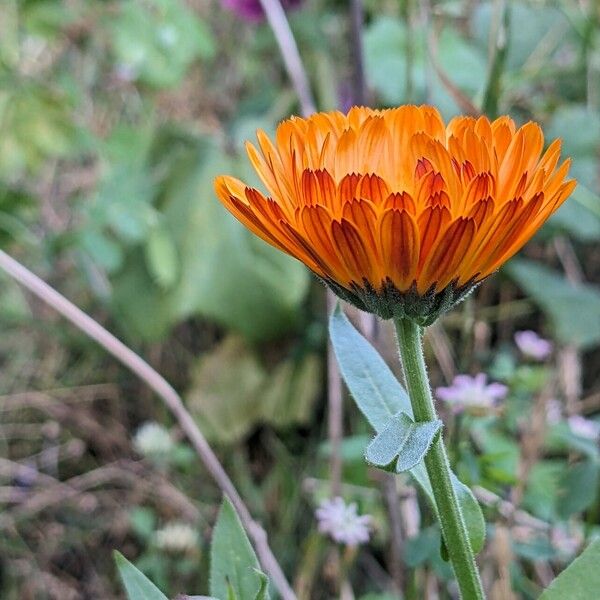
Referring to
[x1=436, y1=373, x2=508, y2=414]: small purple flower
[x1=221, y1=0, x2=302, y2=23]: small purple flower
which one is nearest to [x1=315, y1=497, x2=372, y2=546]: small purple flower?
[x1=436, y1=373, x2=508, y2=414]: small purple flower


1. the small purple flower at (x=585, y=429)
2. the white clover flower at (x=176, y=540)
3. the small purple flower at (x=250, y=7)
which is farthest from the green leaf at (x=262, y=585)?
the small purple flower at (x=250, y=7)

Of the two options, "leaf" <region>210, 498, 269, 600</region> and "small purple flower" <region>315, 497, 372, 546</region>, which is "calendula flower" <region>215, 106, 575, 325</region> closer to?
"leaf" <region>210, 498, 269, 600</region>

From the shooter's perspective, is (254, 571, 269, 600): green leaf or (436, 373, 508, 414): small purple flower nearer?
(254, 571, 269, 600): green leaf

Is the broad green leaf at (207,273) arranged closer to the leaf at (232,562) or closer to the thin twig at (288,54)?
the thin twig at (288,54)

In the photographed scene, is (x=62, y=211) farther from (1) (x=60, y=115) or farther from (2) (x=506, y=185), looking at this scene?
(2) (x=506, y=185)

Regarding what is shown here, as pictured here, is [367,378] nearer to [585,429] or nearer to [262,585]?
[262,585]

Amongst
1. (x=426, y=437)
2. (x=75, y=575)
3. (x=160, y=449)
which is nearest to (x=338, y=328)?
(x=426, y=437)
